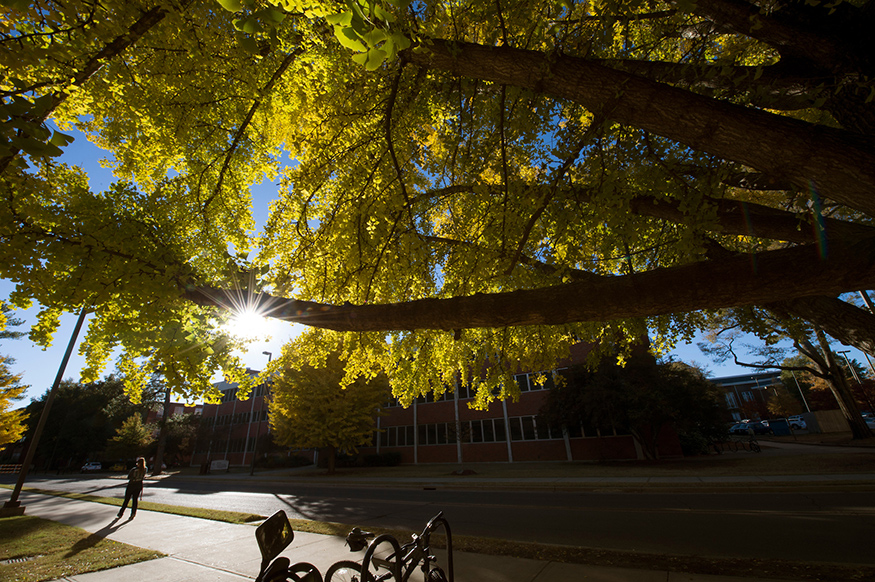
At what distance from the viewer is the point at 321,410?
83.9ft

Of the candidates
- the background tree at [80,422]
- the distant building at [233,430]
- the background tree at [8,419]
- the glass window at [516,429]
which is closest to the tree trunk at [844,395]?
the glass window at [516,429]

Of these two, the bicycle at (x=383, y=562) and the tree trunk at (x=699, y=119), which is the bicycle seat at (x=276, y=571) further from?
the tree trunk at (x=699, y=119)

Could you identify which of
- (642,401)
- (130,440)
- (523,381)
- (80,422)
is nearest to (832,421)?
(642,401)

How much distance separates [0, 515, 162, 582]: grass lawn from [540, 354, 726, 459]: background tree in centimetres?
1725

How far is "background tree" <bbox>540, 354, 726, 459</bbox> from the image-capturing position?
19422mm

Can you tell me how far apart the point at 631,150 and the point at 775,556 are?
248 inches

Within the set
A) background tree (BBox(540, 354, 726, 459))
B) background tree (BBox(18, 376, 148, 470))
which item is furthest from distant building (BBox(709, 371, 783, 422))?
background tree (BBox(18, 376, 148, 470))

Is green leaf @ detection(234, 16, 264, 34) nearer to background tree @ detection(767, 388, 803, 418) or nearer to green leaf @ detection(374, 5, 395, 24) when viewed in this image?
green leaf @ detection(374, 5, 395, 24)

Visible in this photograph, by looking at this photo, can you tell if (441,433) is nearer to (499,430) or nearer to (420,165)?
(499,430)

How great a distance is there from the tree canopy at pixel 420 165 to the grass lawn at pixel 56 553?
2979 mm

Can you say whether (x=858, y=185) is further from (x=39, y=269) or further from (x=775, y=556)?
(x=39, y=269)

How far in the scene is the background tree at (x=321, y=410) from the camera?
25344 millimetres

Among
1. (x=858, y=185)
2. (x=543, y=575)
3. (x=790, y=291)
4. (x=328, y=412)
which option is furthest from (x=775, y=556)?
(x=328, y=412)

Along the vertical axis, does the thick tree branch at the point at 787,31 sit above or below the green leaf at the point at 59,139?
above
